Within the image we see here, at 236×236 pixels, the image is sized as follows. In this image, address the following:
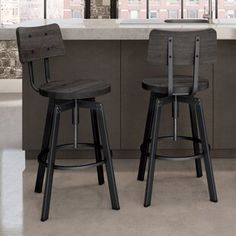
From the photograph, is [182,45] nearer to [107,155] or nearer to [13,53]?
[107,155]

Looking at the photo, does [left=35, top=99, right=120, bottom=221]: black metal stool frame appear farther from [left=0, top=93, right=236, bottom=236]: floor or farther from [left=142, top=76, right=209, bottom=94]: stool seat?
[left=142, top=76, right=209, bottom=94]: stool seat

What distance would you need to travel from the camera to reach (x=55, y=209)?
3.08m

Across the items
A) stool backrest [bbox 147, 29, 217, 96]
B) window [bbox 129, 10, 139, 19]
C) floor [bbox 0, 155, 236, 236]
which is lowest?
floor [bbox 0, 155, 236, 236]

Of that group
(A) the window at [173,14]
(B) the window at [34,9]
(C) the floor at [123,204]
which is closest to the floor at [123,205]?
(C) the floor at [123,204]

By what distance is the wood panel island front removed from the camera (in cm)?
393

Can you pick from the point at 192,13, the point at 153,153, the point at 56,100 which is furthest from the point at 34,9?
the point at 153,153

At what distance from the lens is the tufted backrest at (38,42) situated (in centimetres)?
313

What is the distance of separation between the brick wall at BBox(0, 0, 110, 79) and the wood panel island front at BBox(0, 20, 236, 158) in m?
3.61

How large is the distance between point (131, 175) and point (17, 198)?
0.86 meters

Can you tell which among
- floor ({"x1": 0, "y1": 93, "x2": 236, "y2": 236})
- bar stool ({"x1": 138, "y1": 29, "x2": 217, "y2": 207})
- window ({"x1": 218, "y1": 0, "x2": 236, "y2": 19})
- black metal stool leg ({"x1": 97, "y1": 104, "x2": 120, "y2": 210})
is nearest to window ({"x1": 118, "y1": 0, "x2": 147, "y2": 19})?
window ({"x1": 218, "y1": 0, "x2": 236, "y2": 19})

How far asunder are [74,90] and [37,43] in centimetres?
45

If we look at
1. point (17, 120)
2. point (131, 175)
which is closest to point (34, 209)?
point (131, 175)

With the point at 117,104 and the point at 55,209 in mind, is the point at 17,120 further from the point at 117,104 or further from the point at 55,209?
the point at 55,209

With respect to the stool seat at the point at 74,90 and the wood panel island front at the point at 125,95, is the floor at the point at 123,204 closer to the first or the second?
the wood panel island front at the point at 125,95
